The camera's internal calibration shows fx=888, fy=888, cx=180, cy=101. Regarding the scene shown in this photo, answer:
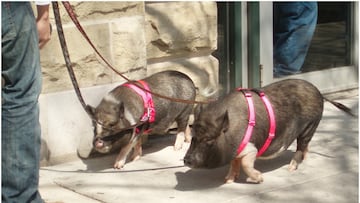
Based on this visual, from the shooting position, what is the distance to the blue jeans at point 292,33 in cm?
844

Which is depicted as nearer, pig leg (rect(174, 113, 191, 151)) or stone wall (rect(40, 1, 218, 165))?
stone wall (rect(40, 1, 218, 165))

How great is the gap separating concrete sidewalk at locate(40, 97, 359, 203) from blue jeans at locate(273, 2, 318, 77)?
155 centimetres

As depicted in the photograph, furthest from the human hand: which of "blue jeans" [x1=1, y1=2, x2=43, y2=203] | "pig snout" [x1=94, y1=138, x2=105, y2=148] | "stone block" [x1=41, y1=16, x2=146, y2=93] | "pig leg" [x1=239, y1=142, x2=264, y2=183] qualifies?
"pig leg" [x1=239, y1=142, x2=264, y2=183]

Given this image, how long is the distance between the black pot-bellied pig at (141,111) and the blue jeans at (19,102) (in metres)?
1.59

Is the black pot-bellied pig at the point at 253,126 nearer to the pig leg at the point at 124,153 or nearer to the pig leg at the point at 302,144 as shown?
the pig leg at the point at 302,144

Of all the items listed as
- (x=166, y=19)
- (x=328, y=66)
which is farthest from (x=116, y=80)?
(x=328, y=66)

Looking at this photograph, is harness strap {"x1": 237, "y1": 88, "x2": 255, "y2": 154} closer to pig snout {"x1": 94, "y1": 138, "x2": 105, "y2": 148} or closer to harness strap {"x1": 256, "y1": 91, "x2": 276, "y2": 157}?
harness strap {"x1": 256, "y1": 91, "x2": 276, "y2": 157}

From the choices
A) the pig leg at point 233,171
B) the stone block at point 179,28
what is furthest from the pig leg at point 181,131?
the pig leg at point 233,171

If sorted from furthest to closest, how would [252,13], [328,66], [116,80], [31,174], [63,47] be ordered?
[328,66], [252,13], [116,80], [63,47], [31,174]

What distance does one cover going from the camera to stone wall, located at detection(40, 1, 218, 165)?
6512 millimetres

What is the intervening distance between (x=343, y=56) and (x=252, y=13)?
5.04 ft

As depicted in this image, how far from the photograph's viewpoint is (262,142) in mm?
6020

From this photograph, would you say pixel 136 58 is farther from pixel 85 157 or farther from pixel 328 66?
pixel 328 66

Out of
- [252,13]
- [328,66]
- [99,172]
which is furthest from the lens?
[328,66]
